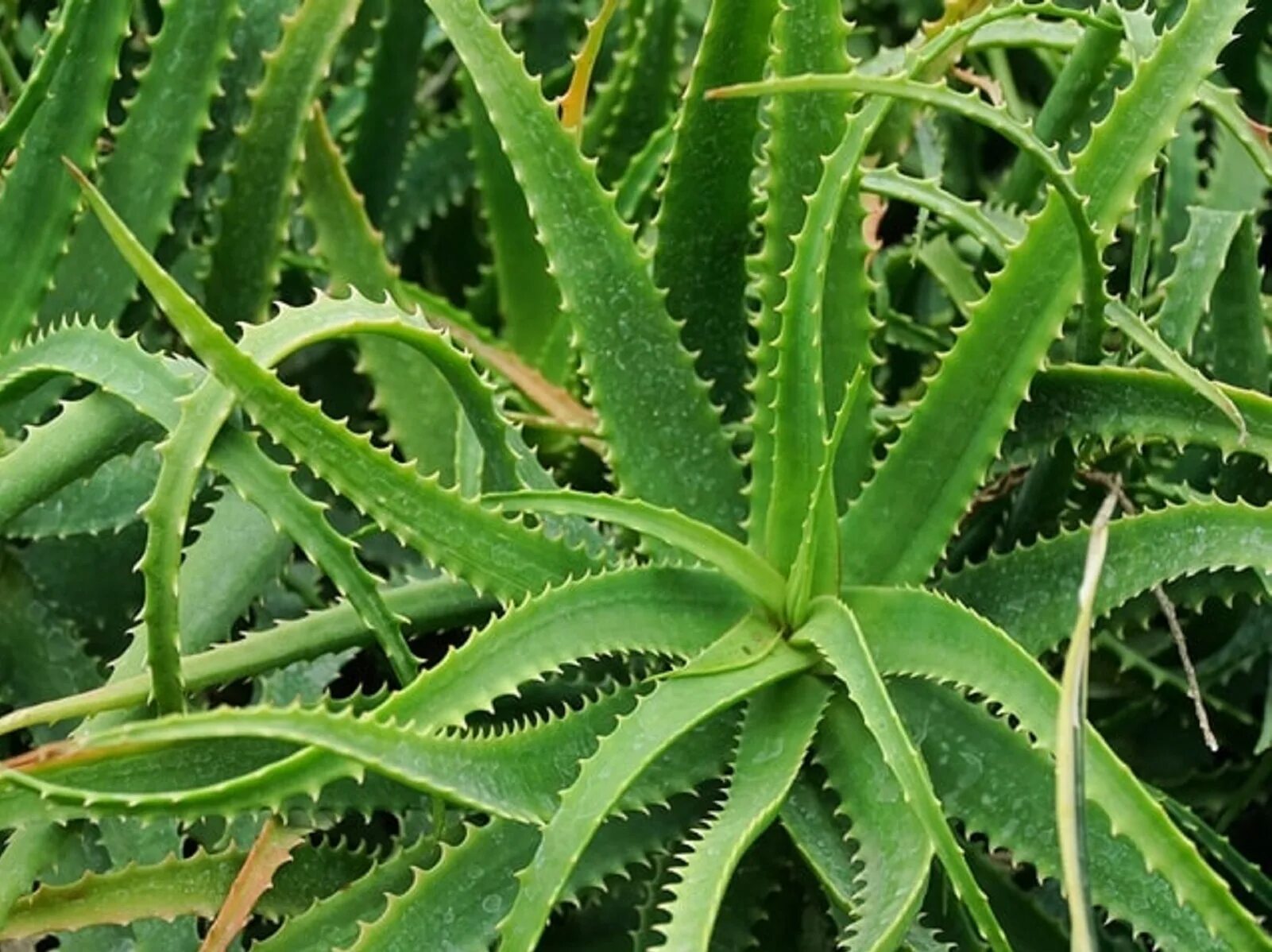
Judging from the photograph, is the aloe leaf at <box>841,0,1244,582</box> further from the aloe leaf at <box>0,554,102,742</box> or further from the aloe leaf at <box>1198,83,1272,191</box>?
the aloe leaf at <box>0,554,102,742</box>

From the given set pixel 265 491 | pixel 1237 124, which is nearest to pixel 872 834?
pixel 265 491

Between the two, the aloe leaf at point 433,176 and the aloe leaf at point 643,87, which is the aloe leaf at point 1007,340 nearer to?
the aloe leaf at point 643,87

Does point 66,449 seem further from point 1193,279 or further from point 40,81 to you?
point 1193,279

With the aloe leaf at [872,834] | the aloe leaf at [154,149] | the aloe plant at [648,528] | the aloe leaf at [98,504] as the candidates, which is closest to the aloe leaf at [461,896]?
the aloe plant at [648,528]

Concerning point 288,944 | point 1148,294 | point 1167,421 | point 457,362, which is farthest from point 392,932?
point 1148,294

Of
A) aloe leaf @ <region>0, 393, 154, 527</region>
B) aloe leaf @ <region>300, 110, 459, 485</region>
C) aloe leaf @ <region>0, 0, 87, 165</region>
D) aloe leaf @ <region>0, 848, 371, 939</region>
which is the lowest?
aloe leaf @ <region>0, 848, 371, 939</region>

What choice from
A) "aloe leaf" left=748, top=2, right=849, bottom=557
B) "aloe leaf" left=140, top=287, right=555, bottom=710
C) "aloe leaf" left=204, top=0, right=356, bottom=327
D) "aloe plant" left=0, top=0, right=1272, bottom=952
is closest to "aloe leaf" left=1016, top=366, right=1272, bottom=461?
"aloe plant" left=0, top=0, right=1272, bottom=952
